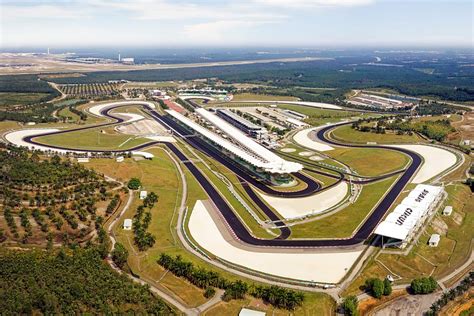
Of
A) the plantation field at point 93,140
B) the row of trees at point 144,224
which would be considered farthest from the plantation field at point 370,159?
the plantation field at point 93,140

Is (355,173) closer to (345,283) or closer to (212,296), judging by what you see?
(345,283)

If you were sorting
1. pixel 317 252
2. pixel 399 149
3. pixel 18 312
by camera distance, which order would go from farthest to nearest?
1. pixel 399 149
2. pixel 317 252
3. pixel 18 312

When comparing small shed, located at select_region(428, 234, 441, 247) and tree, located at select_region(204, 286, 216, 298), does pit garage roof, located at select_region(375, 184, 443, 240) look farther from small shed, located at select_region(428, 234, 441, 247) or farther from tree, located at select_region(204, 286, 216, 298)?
tree, located at select_region(204, 286, 216, 298)

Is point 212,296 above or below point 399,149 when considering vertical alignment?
below

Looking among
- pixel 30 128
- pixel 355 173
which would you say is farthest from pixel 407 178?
pixel 30 128

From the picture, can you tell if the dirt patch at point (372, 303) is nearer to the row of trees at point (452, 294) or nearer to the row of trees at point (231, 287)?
the row of trees at point (452, 294)

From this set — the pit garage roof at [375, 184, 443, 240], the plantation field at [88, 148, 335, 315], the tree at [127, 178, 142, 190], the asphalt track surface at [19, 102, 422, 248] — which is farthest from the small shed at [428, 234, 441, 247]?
the tree at [127, 178, 142, 190]
